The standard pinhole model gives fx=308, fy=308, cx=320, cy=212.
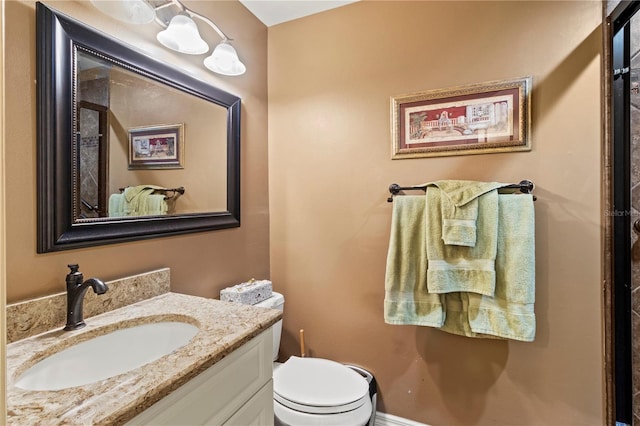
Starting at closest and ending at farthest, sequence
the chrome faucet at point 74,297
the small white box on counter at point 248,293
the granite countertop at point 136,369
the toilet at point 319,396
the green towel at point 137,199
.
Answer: the granite countertop at point 136,369
the chrome faucet at point 74,297
the green towel at point 137,199
the toilet at point 319,396
the small white box on counter at point 248,293

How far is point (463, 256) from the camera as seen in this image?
4.61 ft

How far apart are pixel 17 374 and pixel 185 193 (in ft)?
2.73

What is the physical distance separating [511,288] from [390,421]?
976mm

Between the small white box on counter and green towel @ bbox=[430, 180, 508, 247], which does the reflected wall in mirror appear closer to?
the small white box on counter

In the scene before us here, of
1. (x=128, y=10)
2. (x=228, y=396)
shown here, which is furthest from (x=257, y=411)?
(x=128, y=10)

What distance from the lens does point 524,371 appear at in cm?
143

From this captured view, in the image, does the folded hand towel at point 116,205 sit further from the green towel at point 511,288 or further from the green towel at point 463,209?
the green towel at point 511,288

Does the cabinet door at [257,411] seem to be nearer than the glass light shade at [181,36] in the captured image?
Yes

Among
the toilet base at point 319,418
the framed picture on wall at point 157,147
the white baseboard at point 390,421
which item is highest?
the framed picture on wall at point 157,147

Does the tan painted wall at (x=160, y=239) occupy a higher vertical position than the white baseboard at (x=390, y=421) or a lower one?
higher

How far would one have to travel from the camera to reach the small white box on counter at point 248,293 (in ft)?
5.00

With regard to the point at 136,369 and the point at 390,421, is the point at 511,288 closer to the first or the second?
the point at 390,421

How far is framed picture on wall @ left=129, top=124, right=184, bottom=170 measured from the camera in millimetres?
1194

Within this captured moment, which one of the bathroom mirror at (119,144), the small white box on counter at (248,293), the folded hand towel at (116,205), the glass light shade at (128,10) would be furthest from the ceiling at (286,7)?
the small white box on counter at (248,293)
